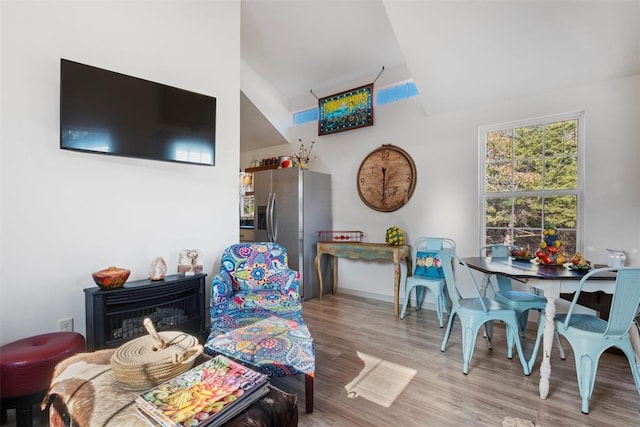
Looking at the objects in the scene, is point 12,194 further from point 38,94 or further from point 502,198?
point 502,198

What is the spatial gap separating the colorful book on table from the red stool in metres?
0.94

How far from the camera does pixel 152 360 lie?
1.20 m

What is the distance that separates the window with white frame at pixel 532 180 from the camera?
117 inches

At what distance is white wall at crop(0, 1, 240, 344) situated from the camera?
193 centimetres

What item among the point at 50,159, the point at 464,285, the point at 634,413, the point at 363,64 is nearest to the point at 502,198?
the point at 464,285

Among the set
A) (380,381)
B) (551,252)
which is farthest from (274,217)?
(551,252)

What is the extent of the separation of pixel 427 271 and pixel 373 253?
69cm

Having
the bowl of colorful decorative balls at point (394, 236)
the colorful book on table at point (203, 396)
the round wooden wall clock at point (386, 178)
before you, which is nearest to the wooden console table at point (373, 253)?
the bowl of colorful decorative balls at point (394, 236)

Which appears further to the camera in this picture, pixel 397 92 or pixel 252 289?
pixel 397 92

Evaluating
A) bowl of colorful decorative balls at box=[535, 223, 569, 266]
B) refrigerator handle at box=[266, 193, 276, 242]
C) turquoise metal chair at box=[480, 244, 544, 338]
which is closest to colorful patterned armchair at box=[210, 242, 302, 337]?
refrigerator handle at box=[266, 193, 276, 242]

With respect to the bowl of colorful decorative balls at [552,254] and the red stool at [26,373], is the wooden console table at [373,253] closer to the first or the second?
the bowl of colorful decorative balls at [552,254]

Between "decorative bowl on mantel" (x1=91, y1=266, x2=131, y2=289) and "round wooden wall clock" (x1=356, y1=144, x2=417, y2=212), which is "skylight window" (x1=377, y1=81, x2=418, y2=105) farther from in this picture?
"decorative bowl on mantel" (x1=91, y1=266, x2=131, y2=289)

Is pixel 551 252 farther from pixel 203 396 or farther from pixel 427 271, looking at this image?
pixel 203 396

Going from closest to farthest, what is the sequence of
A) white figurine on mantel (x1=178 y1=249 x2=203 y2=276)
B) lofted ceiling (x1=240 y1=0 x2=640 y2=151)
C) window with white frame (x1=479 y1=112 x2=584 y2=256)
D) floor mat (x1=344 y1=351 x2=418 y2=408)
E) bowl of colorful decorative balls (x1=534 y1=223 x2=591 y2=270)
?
floor mat (x1=344 y1=351 x2=418 y2=408), bowl of colorful decorative balls (x1=534 y1=223 x2=591 y2=270), lofted ceiling (x1=240 y1=0 x2=640 y2=151), white figurine on mantel (x1=178 y1=249 x2=203 y2=276), window with white frame (x1=479 y1=112 x2=584 y2=256)
